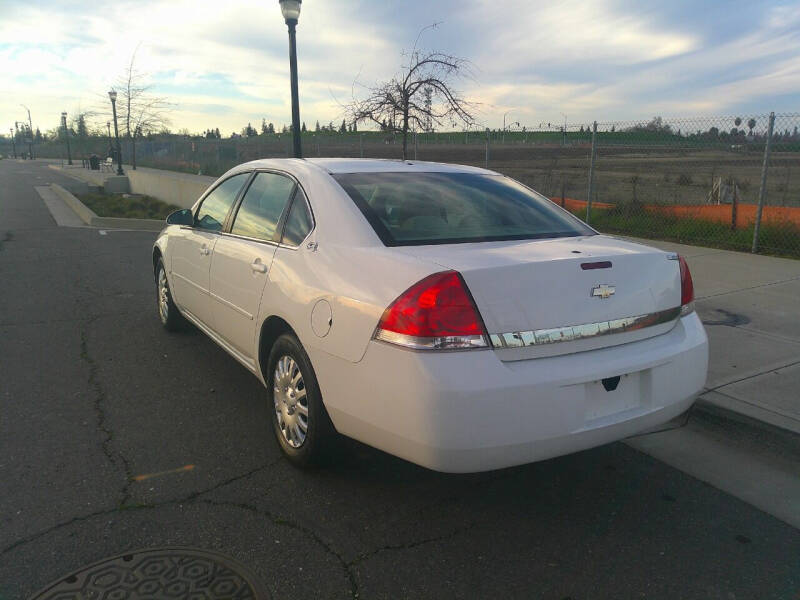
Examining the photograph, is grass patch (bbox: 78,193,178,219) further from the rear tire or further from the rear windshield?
the rear windshield

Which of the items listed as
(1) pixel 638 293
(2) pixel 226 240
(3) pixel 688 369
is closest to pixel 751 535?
(3) pixel 688 369

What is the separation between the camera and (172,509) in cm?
300

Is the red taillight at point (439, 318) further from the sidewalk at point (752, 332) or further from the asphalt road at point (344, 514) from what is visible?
the sidewalk at point (752, 332)

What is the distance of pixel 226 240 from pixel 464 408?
246 cm

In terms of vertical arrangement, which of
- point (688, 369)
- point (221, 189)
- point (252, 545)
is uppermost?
point (221, 189)

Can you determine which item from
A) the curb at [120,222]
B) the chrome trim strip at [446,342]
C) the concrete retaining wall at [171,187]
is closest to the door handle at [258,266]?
the chrome trim strip at [446,342]

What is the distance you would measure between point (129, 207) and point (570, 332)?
59.8ft

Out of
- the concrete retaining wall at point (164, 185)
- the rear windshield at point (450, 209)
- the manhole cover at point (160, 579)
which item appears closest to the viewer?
the manhole cover at point (160, 579)

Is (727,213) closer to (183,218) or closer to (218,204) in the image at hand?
(218,204)

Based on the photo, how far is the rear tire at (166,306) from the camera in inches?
225

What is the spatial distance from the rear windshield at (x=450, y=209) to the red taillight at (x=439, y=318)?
542 millimetres

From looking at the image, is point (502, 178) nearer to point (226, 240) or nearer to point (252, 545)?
point (226, 240)

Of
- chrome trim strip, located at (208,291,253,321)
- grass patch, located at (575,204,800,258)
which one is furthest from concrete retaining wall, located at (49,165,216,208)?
chrome trim strip, located at (208,291,253,321)

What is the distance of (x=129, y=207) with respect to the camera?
18.5 metres
